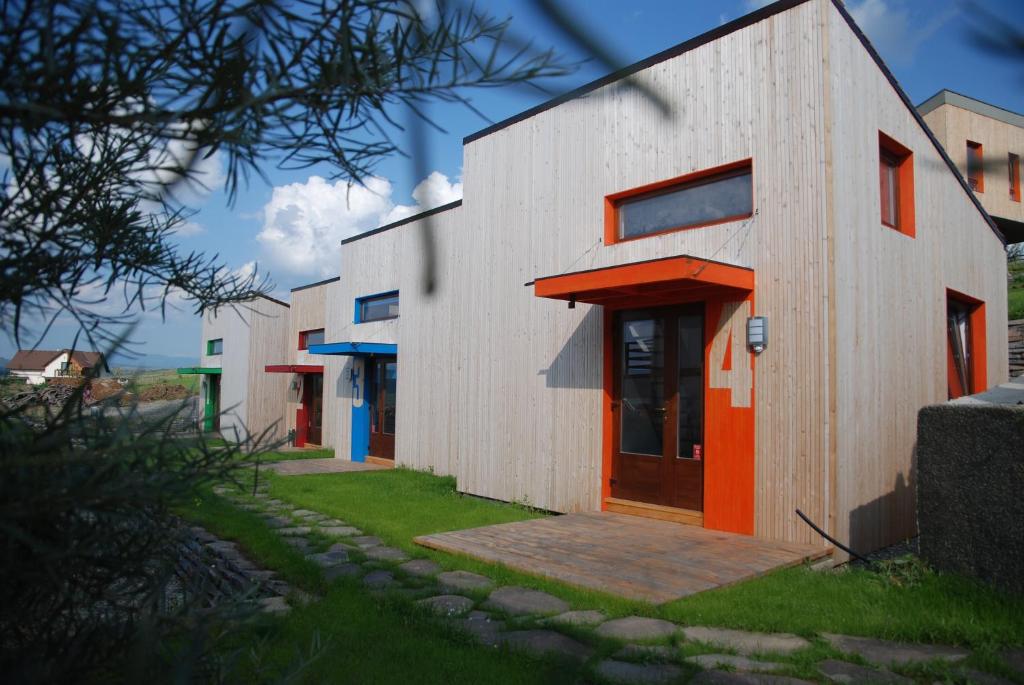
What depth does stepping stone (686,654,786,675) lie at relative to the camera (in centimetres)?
367

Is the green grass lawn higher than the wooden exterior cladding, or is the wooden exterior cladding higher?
the wooden exterior cladding

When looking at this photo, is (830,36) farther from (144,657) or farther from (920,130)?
(144,657)

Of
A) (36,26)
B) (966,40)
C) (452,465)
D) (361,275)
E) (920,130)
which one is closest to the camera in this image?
(966,40)

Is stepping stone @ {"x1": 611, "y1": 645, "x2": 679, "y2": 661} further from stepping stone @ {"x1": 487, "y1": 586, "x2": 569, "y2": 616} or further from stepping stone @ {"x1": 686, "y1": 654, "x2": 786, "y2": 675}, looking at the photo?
stepping stone @ {"x1": 487, "y1": 586, "x2": 569, "y2": 616}

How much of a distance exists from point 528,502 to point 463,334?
2.66m

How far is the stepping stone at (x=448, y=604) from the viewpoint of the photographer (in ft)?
15.1

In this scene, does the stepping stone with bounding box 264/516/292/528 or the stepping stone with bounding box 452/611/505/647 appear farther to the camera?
the stepping stone with bounding box 264/516/292/528

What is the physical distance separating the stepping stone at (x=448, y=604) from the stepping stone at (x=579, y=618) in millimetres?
596

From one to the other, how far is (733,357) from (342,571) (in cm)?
393

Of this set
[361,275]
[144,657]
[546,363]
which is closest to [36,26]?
[144,657]

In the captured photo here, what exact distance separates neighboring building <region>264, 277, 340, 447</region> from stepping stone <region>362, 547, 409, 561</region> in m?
11.9

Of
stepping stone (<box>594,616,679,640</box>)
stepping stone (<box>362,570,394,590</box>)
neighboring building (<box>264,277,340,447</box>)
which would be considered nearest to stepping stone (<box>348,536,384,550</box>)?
stepping stone (<box>362,570,394,590</box>)

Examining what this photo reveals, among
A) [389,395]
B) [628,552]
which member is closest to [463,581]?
[628,552]

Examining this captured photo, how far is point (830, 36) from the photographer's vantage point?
6.31 m
